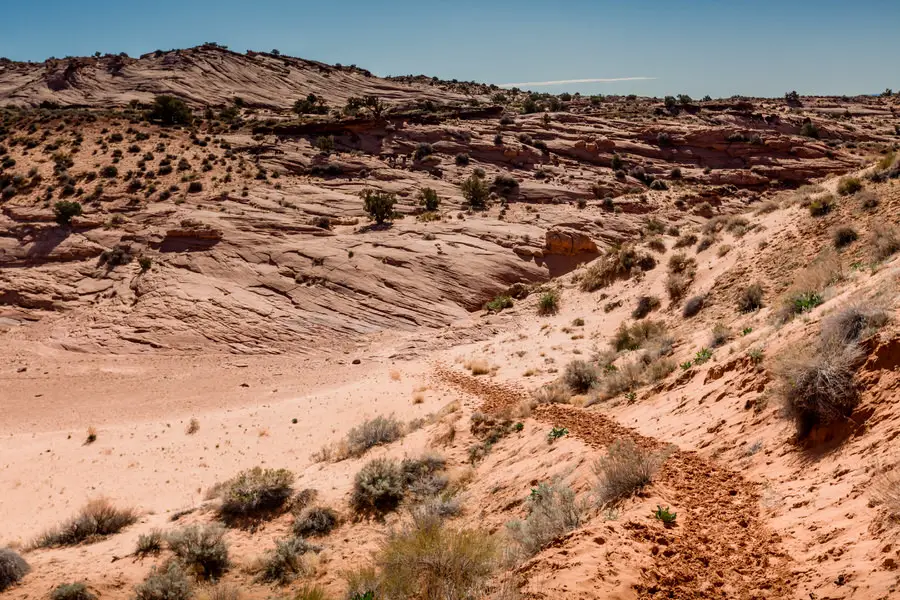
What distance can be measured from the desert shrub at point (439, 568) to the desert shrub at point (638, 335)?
403 inches

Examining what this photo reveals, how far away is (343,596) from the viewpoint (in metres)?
5.95

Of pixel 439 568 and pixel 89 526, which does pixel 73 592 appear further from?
pixel 439 568

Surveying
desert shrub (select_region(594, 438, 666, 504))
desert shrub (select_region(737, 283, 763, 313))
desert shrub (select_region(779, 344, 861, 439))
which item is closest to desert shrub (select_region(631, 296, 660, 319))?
desert shrub (select_region(737, 283, 763, 313))

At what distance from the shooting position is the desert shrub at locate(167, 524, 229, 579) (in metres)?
7.09

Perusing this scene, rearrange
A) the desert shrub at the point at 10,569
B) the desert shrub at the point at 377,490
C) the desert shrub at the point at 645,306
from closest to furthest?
the desert shrub at the point at 10,569
the desert shrub at the point at 377,490
the desert shrub at the point at 645,306

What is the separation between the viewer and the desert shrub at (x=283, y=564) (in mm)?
6934


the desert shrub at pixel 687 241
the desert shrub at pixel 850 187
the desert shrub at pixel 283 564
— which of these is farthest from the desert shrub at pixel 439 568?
the desert shrub at pixel 687 241

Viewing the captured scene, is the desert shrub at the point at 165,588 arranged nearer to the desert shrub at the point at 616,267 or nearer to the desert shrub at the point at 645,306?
the desert shrub at the point at 645,306

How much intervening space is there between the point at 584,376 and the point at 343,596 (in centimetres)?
799

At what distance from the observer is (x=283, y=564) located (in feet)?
23.3

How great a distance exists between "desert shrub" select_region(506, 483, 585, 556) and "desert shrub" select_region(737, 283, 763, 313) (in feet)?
30.3

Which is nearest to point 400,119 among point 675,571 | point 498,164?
point 498,164

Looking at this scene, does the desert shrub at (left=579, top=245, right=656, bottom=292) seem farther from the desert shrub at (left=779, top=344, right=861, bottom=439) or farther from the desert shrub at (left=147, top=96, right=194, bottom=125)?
the desert shrub at (left=147, top=96, right=194, bottom=125)

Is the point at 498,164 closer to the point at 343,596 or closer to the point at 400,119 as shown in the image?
the point at 400,119
